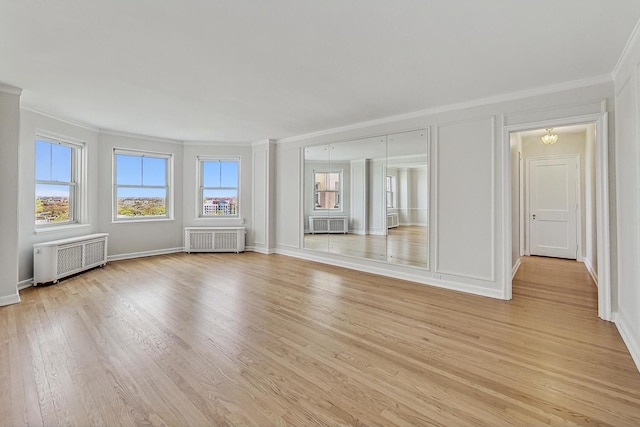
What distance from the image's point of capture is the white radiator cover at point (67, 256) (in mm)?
4340

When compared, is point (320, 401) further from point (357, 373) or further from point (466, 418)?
point (466, 418)

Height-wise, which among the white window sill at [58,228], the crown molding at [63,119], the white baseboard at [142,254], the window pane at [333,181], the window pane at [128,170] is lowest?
the white baseboard at [142,254]

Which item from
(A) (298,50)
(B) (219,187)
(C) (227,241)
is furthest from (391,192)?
(B) (219,187)

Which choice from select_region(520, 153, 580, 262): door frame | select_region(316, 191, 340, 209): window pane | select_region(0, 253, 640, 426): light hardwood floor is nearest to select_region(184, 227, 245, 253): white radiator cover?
select_region(316, 191, 340, 209): window pane

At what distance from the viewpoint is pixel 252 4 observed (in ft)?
6.70

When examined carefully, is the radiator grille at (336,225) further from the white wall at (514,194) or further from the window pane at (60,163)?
the window pane at (60,163)

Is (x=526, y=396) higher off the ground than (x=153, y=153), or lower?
lower

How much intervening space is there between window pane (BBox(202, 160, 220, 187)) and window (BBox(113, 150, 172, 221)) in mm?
757

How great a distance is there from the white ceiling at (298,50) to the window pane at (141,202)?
2351 millimetres

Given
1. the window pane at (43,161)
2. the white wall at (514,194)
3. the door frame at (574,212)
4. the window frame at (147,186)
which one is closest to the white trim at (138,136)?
the window frame at (147,186)

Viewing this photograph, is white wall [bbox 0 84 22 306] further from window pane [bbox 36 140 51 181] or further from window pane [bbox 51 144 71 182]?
window pane [bbox 51 144 71 182]

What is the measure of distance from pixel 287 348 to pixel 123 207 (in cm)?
555

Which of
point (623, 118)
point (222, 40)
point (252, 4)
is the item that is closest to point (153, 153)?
point (222, 40)

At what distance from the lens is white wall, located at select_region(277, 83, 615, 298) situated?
3564 mm
